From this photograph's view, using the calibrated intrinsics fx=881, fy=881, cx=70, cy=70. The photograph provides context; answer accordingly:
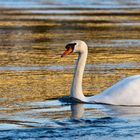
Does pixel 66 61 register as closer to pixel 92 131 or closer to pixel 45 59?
pixel 45 59

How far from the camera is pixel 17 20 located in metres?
39.6

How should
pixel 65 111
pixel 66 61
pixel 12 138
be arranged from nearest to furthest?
pixel 12 138, pixel 65 111, pixel 66 61

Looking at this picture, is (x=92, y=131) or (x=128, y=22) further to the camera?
(x=128, y=22)

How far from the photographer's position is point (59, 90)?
61.0 feet

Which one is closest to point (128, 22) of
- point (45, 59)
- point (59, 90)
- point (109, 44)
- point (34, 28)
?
point (34, 28)

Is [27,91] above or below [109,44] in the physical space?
below

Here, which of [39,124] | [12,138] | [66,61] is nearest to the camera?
[12,138]

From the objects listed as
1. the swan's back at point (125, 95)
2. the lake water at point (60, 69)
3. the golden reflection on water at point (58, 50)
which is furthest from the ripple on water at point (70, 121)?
the golden reflection on water at point (58, 50)

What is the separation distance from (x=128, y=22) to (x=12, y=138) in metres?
26.0

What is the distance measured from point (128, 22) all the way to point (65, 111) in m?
22.8

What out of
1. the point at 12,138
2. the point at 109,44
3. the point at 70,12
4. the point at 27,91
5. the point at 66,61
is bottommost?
the point at 12,138

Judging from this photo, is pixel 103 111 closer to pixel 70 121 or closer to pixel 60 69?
pixel 70 121

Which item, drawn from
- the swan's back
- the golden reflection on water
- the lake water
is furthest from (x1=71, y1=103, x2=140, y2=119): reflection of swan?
the golden reflection on water

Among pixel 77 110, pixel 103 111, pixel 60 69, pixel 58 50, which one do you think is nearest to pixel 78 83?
pixel 77 110
